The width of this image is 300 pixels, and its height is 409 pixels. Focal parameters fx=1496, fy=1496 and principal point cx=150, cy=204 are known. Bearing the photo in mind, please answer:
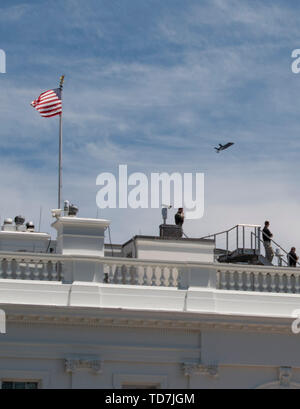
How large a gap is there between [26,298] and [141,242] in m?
5.23

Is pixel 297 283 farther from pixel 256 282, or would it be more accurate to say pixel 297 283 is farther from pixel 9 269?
pixel 9 269

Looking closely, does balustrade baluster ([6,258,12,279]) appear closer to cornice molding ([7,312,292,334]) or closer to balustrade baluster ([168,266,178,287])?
cornice molding ([7,312,292,334])

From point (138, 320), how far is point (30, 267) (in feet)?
9.66

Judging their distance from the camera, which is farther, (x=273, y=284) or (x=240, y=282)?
(x=273, y=284)

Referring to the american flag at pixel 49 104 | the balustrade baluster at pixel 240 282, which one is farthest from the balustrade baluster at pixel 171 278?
the american flag at pixel 49 104

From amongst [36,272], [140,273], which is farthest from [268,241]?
[36,272]

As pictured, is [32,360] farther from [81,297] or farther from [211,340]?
[211,340]

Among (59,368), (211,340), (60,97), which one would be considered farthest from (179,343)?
(60,97)

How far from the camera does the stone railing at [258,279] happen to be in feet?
124

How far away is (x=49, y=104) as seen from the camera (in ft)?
153

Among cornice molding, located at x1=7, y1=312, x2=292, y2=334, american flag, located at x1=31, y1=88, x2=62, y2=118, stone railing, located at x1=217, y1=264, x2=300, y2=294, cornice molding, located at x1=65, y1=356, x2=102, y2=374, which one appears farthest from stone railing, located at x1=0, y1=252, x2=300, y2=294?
american flag, located at x1=31, y1=88, x2=62, y2=118

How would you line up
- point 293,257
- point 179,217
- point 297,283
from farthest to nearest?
point 179,217
point 293,257
point 297,283

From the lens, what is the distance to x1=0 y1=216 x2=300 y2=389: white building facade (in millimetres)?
36000

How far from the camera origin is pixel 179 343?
3700 centimetres
